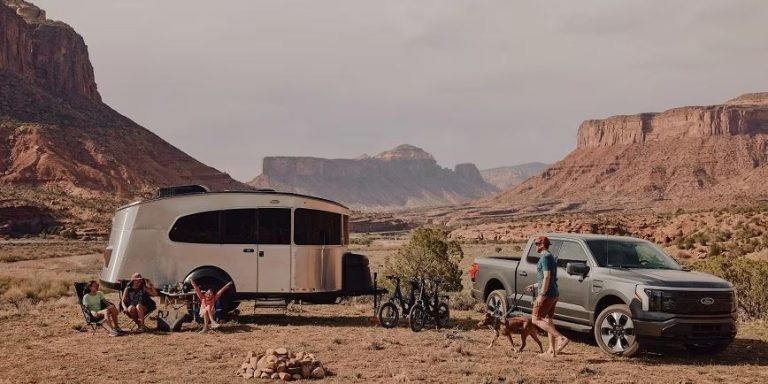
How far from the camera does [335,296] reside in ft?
45.3

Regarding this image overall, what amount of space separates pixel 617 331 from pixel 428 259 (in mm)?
11473

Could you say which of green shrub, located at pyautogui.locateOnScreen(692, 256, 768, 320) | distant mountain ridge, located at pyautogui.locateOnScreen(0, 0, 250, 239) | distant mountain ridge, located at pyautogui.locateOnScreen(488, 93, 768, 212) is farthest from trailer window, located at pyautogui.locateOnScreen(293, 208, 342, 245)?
distant mountain ridge, located at pyautogui.locateOnScreen(488, 93, 768, 212)

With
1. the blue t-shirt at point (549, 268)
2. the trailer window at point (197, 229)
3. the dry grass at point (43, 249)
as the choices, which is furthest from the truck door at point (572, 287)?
the dry grass at point (43, 249)

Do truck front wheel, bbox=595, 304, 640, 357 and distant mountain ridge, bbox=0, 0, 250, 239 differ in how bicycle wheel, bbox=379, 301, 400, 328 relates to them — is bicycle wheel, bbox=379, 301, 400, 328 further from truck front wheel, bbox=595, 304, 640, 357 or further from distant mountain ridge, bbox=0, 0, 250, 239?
distant mountain ridge, bbox=0, 0, 250, 239

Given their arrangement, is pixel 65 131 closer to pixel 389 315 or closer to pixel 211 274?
pixel 211 274

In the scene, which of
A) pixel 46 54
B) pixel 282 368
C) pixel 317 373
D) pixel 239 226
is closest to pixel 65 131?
pixel 46 54

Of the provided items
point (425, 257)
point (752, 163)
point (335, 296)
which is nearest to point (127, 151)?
point (425, 257)

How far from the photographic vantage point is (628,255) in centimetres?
1112

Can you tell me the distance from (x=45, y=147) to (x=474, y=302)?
7547cm

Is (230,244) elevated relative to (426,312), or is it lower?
elevated

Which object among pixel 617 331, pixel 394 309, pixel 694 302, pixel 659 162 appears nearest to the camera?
pixel 694 302

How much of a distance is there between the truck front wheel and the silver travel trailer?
567 cm

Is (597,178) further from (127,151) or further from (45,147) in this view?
(45,147)

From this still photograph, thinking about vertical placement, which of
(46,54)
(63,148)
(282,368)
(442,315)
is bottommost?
(282,368)
